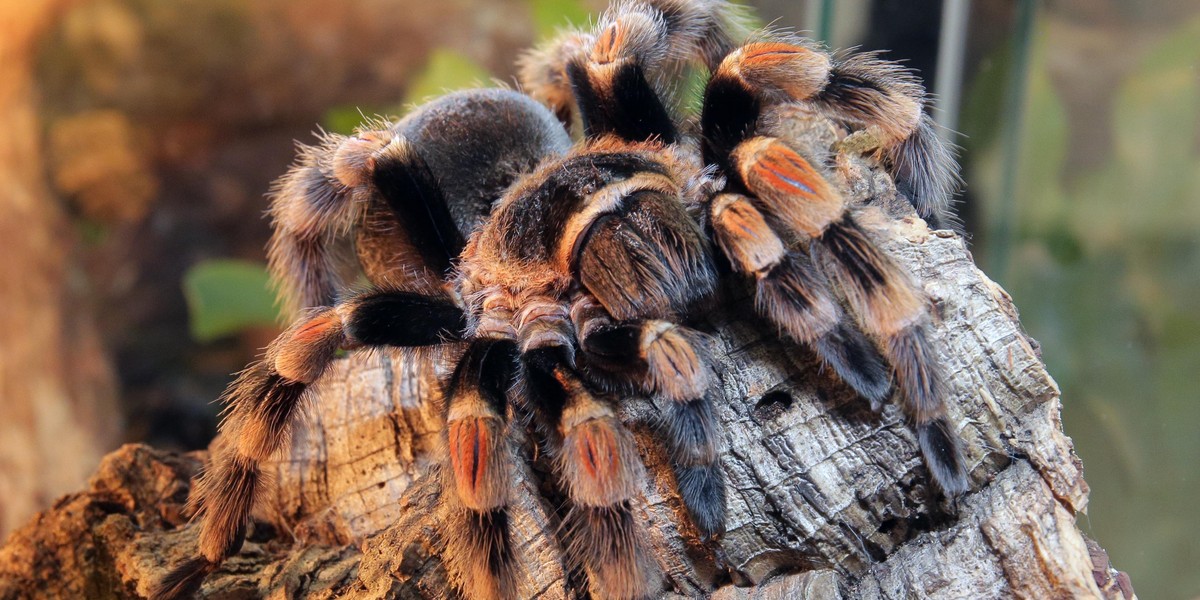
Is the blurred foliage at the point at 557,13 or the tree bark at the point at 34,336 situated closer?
the tree bark at the point at 34,336

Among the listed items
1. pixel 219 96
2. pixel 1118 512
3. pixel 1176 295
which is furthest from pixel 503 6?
pixel 1118 512

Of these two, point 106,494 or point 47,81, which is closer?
point 106,494

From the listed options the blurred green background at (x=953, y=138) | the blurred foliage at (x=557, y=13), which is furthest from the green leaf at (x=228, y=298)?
the blurred foliage at (x=557, y=13)

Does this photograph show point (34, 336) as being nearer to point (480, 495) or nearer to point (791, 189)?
point (480, 495)

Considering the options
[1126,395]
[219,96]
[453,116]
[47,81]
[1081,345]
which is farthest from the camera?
[219,96]

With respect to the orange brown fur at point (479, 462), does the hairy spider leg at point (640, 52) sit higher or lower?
higher

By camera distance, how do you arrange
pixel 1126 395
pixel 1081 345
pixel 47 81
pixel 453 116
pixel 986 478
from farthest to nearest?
pixel 47 81, pixel 1081 345, pixel 1126 395, pixel 453 116, pixel 986 478

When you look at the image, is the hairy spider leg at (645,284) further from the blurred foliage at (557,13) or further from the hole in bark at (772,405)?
the blurred foliage at (557,13)

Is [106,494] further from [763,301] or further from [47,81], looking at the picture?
[47,81]
